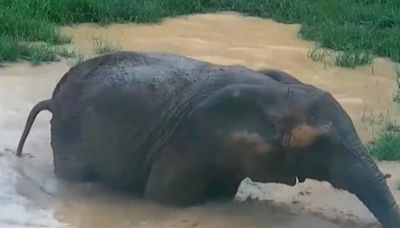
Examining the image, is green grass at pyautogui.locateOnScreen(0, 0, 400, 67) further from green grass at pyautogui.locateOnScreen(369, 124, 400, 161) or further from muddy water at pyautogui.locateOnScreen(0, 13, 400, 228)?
green grass at pyautogui.locateOnScreen(369, 124, 400, 161)

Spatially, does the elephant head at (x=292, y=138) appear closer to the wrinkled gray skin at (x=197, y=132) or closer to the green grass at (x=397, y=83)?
the wrinkled gray skin at (x=197, y=132)

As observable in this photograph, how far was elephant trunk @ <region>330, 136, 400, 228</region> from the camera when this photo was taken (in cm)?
521

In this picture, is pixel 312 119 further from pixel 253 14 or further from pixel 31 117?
pixel 253 14

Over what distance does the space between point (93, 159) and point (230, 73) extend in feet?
2.78

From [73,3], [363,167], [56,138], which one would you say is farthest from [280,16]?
[363,167]

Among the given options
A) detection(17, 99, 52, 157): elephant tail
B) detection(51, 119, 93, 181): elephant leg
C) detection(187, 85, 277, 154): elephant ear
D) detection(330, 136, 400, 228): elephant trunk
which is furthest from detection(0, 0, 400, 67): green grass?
detection(330, 136, 400, 228): elephant trunk

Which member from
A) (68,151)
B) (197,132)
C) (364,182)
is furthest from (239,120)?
(68,151)

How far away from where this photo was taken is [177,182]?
18.8ft

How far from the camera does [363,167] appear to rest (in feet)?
17.2

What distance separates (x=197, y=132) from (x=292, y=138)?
495mm

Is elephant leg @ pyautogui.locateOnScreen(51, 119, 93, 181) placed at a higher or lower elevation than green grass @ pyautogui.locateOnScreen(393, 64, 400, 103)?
higher

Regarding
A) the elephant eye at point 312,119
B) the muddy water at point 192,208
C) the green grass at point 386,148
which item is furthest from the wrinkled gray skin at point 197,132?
the green grass at point 386,148

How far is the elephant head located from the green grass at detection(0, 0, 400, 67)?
369 cm

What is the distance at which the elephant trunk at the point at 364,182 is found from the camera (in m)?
5.21
